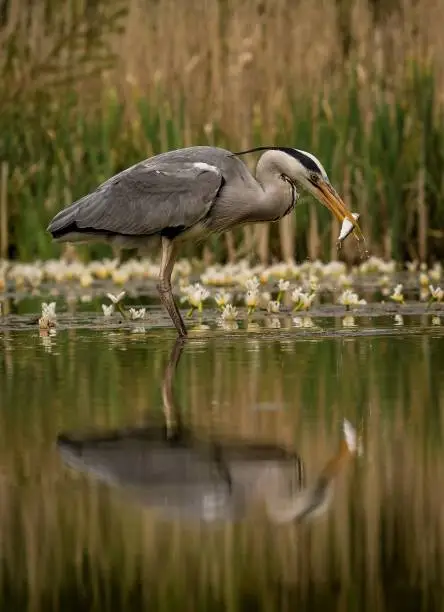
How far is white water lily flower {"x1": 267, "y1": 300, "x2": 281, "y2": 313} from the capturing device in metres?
10.7

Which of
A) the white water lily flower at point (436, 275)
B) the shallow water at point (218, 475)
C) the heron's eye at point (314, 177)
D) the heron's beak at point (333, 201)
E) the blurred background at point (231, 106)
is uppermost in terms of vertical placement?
the blurred background at point (231, 106)

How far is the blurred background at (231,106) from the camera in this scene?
A: 14789 millimetres

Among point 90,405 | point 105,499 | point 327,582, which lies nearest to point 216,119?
point 90,405

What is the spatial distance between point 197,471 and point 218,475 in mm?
86

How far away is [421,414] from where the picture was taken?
646 centimetres

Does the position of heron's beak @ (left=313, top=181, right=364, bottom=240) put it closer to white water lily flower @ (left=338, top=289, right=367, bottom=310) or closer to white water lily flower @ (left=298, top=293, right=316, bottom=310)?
white water lily flower @ (left=298, top=293, right=316, bottom=310)

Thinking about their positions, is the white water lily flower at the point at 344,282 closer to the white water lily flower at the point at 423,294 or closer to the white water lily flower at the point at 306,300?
the white water lily flower at the point at 423,294

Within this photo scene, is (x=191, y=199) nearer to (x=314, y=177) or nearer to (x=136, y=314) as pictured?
(x=314, y=177)

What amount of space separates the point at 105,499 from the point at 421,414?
1.87m

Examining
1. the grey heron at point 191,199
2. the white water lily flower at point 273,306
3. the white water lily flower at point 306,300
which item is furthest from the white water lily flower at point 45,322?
the white water lily flower at point 306,300

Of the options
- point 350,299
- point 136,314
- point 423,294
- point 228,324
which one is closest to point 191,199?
point 228,324

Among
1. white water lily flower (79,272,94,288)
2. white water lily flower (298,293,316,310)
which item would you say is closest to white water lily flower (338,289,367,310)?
white water lily flower (298,293,316,310)

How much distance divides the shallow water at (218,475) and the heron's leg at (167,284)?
0.51 m

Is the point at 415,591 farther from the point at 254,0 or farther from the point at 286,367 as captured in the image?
the point at 254,0
